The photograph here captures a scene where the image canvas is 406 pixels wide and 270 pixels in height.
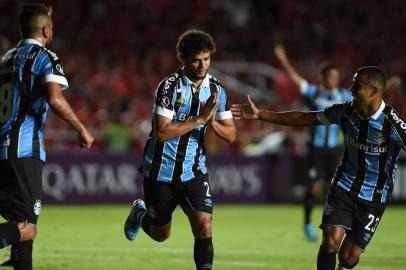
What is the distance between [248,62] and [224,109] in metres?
14.4

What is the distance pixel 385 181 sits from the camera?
7.68 meters

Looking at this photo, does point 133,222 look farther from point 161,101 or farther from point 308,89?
point 308,89

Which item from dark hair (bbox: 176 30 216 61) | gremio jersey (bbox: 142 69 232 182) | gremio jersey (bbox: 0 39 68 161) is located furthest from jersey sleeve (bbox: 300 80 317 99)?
gremio jersey (bbox: 0 39 68 161)

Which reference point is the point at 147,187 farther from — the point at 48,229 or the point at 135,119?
the point at 135,119

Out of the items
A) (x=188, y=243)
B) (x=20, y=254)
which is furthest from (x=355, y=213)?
(x=188, y=243)

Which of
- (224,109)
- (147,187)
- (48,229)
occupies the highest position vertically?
(224,109)

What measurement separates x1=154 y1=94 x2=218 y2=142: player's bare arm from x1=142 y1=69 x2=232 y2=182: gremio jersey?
90 millimetres

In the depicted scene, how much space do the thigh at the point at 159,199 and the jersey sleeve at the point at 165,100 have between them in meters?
0.69

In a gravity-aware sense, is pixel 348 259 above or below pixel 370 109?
below

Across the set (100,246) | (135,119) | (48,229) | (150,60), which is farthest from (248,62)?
(100,246)

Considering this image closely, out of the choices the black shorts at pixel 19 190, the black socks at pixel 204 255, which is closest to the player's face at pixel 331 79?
the black socks at pixel 204 255

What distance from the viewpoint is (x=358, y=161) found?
7.66 meters

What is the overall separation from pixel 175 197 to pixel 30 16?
6.52 ft

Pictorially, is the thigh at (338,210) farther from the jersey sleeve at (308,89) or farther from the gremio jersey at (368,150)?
the jersey sleeve at (308,89)
